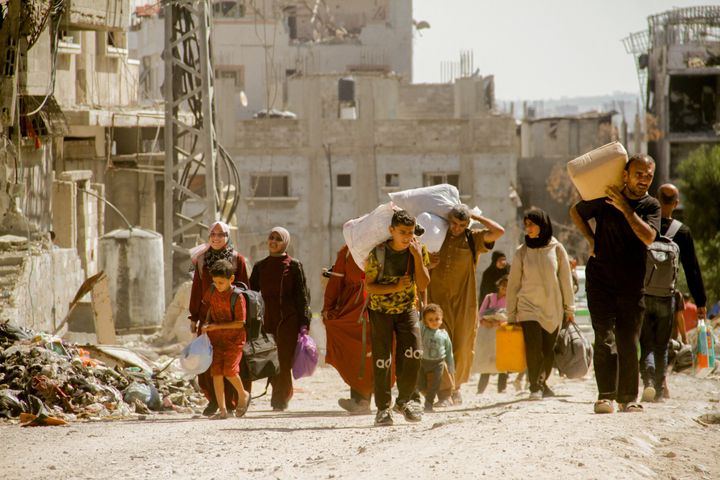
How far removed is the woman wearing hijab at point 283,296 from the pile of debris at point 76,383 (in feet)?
3.86

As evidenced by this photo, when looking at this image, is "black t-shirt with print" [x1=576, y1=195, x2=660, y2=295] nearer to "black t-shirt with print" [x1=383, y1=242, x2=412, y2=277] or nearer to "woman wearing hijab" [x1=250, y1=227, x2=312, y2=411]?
"black t-shirt with print" [x1=383, y1=242, x2=412, y2=277]

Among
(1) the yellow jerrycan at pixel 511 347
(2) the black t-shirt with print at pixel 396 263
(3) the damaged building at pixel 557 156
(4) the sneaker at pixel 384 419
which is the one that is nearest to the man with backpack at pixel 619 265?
(2) the black t-shirt with print at pixel 396 263

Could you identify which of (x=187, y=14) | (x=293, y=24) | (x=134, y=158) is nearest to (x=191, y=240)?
(x=134, y=158)

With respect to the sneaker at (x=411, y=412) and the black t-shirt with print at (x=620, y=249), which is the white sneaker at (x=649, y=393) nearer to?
the black t-shirt with print at (x=620, y=249)

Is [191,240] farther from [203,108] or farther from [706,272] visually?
[706,272]


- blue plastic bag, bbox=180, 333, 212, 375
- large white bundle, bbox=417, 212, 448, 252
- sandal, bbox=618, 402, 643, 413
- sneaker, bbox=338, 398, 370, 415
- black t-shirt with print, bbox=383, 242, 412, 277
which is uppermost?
large white bundle, bbox=417, 212, 448, 252

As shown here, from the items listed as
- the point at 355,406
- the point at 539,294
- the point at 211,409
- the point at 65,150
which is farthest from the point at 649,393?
the point at 65,150

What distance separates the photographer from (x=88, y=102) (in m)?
28.9

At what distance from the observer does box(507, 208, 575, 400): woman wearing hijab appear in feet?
38.4

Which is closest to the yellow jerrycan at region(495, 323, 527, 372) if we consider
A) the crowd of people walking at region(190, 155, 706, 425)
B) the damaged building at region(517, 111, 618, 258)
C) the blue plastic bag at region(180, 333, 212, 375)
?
the crowd of people walking at region(190, 155, 706, 425)

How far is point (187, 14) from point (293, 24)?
41031mm

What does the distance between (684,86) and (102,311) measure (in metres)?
40.0

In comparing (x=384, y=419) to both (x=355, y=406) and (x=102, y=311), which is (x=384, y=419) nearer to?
(x=355, y=406)

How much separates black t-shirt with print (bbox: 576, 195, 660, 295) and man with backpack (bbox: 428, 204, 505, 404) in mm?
2594
